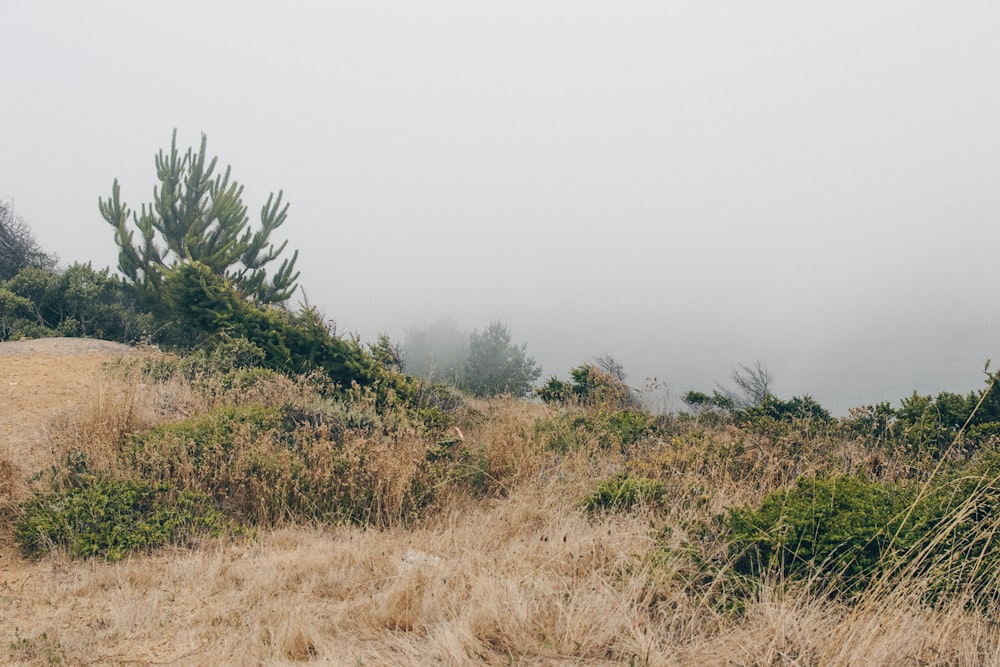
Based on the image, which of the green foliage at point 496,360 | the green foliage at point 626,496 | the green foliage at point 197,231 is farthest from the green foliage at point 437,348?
the green foliage at point 626,496

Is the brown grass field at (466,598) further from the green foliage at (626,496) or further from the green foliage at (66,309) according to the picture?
the green foliage at (66,309)

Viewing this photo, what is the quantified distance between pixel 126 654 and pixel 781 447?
19.3 ft

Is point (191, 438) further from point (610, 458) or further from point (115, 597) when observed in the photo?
point (610, 458)

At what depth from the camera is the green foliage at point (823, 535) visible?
3.58 m

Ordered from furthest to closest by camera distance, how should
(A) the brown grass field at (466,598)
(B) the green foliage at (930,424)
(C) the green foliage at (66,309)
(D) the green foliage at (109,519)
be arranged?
(C) the green foliage at (66,309), (B) the green foliage at (930,424), (D) the green foliage at (109,519), (A) the brown grass field at (466,598)

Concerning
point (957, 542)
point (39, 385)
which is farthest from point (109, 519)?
point (957, 542)

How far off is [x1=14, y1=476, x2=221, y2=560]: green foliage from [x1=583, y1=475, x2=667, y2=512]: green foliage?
114 inches

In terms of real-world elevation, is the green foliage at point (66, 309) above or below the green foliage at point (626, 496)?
above

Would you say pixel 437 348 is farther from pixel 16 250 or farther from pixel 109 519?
pixel 109 519

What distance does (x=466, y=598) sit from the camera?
139 inches

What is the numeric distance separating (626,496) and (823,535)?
1.56 m

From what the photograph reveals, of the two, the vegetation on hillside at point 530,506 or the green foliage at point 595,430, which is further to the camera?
the green foliage at point 595,430

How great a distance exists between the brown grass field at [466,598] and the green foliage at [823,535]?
0.17 m

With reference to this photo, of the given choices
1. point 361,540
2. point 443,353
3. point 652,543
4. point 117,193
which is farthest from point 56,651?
point 443,353
